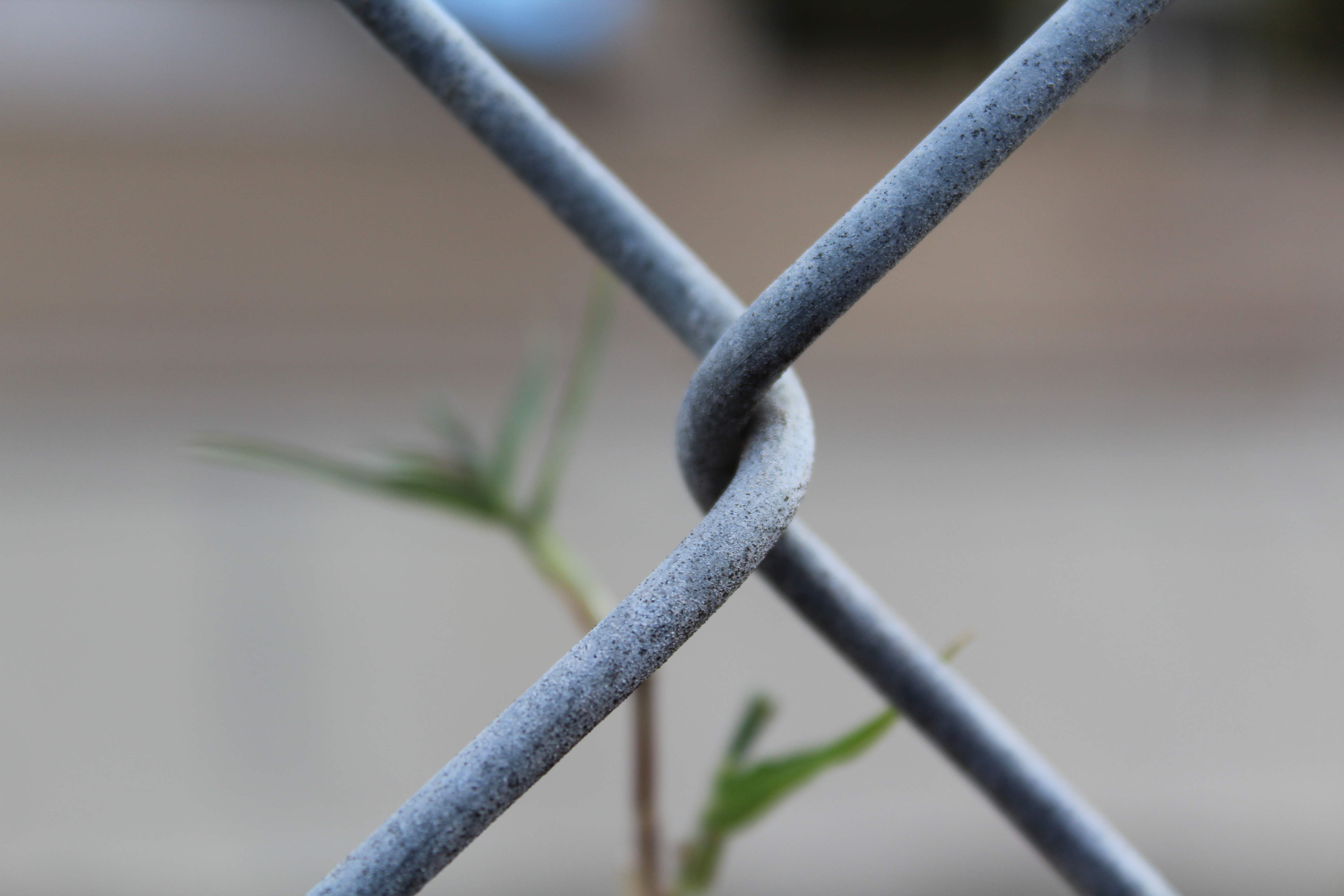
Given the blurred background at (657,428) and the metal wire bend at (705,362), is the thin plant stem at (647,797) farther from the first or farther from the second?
the blurred background at (657,428)

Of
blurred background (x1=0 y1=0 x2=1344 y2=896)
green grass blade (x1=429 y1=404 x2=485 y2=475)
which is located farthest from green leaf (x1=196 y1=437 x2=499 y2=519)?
blurred background (x1=0 y1=0 x2=1344 y2=896)

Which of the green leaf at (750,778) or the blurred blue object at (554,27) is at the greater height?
the blurred blue object at (554,27)

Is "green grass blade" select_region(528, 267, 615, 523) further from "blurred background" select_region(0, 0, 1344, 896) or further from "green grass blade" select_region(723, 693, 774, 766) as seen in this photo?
"blurred background" select_region(0, 0, 1344, 896)

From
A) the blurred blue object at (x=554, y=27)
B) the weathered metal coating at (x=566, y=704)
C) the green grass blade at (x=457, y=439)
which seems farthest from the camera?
the blurred blue object at (x=554, y=27)

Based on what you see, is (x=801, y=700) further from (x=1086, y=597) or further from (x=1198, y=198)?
(x=1198, y=198)

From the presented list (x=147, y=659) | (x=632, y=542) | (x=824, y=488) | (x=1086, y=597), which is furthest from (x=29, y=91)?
(x=1086, y=597)

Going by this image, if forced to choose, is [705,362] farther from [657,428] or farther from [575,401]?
[657,428]

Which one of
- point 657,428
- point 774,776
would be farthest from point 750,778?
point 657,428

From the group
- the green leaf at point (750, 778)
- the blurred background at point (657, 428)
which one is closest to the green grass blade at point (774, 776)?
the green leaf at point (750, 778)
